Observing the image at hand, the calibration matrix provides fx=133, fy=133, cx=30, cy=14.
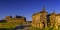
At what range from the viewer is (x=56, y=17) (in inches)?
969

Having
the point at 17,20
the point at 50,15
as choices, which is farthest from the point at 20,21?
the point at 50,15

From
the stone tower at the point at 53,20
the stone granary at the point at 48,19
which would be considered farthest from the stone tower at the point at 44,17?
the stone tower at the point at 53,20

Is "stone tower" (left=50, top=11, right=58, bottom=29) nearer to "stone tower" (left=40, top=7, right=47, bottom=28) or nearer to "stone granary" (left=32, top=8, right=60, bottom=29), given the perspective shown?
"stone granary" (left=32, top=8, right=60, bottom=29)

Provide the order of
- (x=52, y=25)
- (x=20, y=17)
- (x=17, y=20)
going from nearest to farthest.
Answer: (x=52, y=25) < (x=17, y=20) < (x=20, y=17)

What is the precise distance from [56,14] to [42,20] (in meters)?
2.95

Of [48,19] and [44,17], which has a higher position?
[44,17]

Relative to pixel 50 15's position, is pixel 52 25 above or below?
below

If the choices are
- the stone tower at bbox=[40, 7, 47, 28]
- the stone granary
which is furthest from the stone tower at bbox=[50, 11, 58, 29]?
the stone tower at bbox=[40, 7, 47, 28]

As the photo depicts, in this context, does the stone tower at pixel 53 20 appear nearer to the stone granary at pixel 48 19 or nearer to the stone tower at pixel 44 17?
the stone granary at pixel 48 19

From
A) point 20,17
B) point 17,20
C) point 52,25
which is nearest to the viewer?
point 52,25

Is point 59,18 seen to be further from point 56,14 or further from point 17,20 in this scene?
point 17,20

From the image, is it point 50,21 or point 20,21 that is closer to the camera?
point 50,21

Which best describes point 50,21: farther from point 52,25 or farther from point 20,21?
point 20,21

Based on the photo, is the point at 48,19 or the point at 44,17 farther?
the point at 48,19
